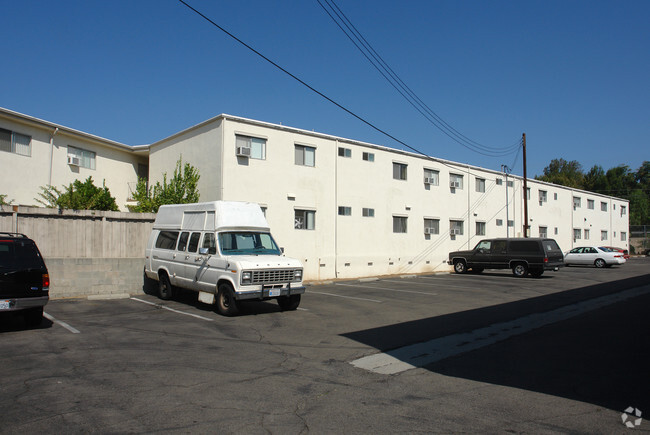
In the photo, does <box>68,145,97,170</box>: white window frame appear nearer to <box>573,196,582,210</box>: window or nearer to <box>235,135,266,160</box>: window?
<box>235,135,266,160</box>: window

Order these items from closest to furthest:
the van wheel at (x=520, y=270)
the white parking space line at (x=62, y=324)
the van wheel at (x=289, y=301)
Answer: the white parking space line at (x=62, y=324), the van wheel at (x=289, y=301), the van wheel at (x=520, y=270)

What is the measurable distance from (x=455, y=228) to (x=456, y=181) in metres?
3.13

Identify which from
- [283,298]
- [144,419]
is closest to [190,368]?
[144,419]

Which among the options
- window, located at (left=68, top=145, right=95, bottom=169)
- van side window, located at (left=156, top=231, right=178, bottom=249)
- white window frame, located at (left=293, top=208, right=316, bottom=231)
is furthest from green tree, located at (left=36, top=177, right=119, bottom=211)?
white window frame, located at (left=293, top=208, right=316, bottom=231)

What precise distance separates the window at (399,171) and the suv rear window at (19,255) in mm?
19236

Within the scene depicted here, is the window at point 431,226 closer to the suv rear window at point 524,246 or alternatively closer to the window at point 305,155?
the suv rear window at point 524,246

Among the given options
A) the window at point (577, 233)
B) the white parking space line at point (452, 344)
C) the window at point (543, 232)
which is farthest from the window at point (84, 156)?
the window at point (577, 233)

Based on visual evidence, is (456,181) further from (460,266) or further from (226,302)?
(226,302)

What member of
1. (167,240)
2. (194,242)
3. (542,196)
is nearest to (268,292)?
(194,242)

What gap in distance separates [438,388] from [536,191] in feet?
120

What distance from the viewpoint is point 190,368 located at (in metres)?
6.64

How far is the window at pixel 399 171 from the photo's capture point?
25469 mm

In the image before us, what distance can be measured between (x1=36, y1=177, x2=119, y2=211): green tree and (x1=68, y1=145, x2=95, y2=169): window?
239 cm

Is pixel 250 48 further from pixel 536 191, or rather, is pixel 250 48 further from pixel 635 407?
pixel 536 191
